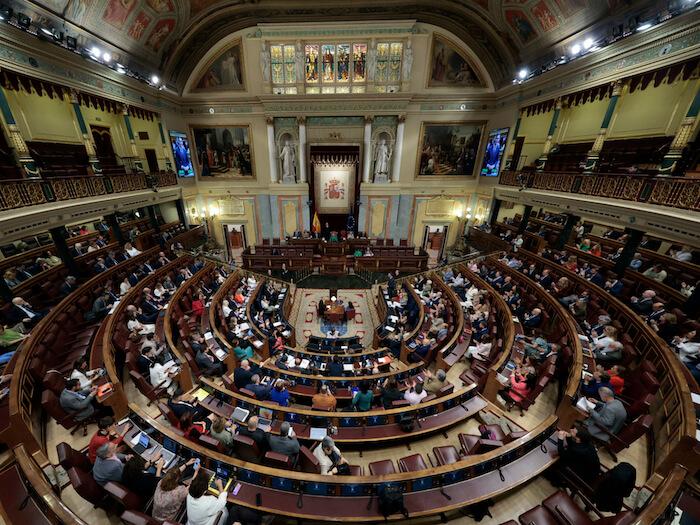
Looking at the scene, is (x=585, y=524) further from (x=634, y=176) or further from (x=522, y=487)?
(x=634, y=176)

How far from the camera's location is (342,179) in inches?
651

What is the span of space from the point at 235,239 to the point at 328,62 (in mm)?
11646

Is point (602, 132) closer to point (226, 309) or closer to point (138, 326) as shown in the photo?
point (226, 309)

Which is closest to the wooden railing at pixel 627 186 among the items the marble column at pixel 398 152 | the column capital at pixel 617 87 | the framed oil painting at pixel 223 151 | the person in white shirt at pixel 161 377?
the column capital at pixel 617 87

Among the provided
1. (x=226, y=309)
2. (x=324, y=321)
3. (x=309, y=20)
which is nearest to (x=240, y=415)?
(x=226, y=309)

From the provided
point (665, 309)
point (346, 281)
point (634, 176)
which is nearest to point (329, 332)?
point (346, 281)

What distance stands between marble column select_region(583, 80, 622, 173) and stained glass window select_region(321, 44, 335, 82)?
11902 millimetres

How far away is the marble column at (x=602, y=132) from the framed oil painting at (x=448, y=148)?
265 inches

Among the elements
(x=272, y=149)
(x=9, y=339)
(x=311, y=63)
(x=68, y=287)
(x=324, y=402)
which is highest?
(x=311, y=63)

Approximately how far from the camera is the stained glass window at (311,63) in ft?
45.5

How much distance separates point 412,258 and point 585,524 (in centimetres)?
1150

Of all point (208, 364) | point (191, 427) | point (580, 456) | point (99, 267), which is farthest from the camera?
point (99, 267)

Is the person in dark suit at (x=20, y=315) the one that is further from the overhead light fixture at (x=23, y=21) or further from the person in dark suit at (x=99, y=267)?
the overhead light fixture at (x=23, y=21)

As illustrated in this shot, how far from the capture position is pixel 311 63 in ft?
46.3
